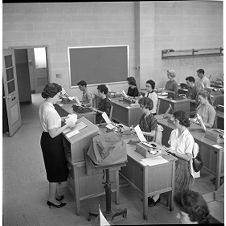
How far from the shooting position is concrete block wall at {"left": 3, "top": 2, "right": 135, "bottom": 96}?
7.95m

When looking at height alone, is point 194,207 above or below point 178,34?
below

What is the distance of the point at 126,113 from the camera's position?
20.7 ft

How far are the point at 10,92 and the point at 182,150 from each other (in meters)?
4.77

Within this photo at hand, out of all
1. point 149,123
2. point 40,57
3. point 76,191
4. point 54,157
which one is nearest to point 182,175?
point 149,123

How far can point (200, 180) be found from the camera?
446 cm

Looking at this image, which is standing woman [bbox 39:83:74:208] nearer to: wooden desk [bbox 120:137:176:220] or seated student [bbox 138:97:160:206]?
wooden desk [bbox 120:137:176:220]

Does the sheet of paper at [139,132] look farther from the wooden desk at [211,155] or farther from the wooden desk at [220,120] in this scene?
the wooden desk at [220,120]

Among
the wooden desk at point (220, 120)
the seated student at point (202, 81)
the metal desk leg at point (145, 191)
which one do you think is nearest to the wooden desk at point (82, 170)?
the metal desk leg at point (145, 191)

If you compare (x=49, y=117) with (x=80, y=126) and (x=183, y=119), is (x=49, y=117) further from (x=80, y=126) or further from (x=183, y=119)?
(x=183, y=119)

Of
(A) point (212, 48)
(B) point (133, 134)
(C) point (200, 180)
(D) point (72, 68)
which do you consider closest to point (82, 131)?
(B) point (133, 134)

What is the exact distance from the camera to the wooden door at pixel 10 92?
21.9 feet

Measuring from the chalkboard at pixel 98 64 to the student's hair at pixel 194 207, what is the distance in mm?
7138

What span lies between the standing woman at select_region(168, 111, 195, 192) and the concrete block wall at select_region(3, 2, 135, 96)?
5.59 metres

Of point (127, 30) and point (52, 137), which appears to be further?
point (127, 30)
